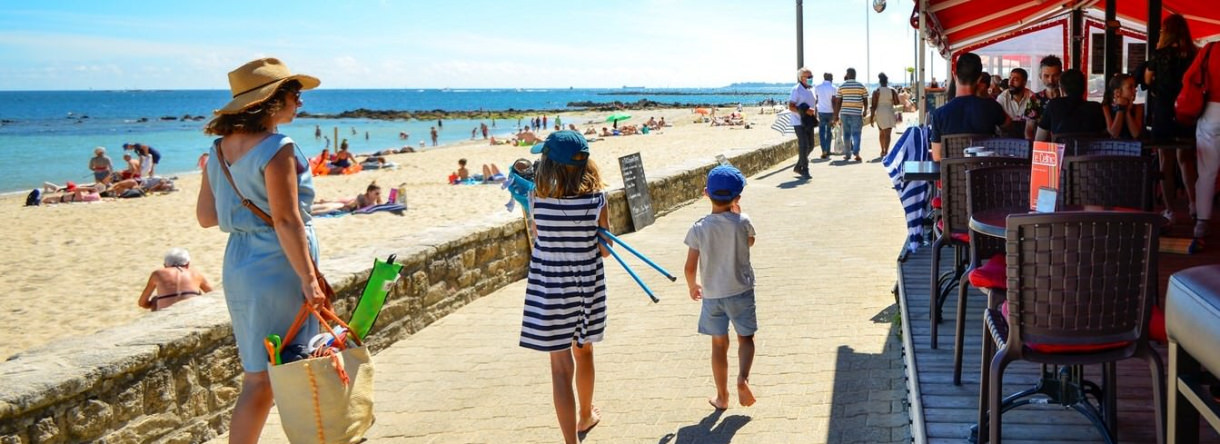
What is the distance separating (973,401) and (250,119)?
9.25 ft

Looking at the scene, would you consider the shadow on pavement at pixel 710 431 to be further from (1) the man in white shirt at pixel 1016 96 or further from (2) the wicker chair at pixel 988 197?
(1) the man in white shirt at pixel 1016 96

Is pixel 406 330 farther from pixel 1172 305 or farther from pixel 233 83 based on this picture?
pixel 1172 305

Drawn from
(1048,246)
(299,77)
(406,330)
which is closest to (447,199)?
(406,330)

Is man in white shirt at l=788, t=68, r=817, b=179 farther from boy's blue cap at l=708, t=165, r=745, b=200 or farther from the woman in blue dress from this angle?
the woman in blue dress

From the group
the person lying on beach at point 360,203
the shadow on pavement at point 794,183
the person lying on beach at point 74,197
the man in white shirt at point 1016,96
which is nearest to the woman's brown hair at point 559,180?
the man in white shirt at point 1016,96

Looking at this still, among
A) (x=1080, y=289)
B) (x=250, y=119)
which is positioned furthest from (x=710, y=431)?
(x=250, y=119)

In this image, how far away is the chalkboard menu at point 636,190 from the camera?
10117 mm

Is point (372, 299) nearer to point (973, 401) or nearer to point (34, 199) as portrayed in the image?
point (973, 401)

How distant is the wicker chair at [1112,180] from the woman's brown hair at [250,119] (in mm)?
3176

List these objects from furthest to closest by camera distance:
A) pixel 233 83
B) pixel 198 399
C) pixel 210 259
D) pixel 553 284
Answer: pixel 210 259 → pixel 198 399 → pixel 553 284 → pixel 233 83

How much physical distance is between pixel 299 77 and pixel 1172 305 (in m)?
2.81

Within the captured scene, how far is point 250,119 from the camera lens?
130 inches

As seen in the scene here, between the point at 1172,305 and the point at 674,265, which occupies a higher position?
the point at 1172,305

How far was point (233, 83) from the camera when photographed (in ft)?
11.1
